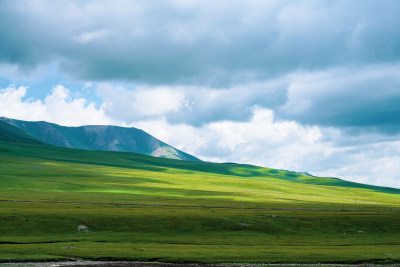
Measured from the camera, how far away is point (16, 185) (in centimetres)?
17238

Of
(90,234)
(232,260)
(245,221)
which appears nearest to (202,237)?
(245,221)

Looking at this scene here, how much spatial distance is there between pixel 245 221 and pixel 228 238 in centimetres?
1224

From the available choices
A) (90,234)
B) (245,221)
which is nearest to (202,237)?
(245,221)

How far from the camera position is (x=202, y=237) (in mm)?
77000

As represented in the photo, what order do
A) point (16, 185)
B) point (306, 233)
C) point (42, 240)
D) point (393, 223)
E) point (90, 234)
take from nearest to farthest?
point (42, 240), point (90, 234), point (306, 233), point (393, 223), point (16, 185)

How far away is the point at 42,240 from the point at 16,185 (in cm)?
11698

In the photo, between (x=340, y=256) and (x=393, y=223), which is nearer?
(x=340, y=256)

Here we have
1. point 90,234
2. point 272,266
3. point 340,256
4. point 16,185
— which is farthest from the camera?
point 16,185

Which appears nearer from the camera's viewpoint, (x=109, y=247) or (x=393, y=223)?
(x=109, y=247)

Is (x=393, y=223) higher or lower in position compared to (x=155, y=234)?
higher

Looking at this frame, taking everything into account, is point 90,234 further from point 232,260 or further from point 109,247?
point 232,260

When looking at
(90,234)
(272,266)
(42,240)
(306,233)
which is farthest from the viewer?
(306,233)

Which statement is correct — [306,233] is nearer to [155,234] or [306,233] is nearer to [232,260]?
[155,234]

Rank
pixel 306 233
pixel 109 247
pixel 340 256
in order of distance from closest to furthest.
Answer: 1. pixel 340 256
2. pixel 109 247
3. pixel 306 233
